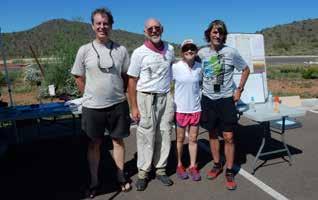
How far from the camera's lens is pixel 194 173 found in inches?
195

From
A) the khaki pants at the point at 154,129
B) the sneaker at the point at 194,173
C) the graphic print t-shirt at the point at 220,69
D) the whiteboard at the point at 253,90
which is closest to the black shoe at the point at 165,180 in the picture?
the khaki pants at the point at 154,129

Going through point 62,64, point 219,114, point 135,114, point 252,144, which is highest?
point 62,64

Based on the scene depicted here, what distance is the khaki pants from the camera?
4.48m

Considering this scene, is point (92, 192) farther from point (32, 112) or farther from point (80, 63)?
point (32, 112)

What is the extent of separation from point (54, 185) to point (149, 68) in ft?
6.82

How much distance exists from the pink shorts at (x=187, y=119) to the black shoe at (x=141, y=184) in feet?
2.74

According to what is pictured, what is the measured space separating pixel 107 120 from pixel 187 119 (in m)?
1.03

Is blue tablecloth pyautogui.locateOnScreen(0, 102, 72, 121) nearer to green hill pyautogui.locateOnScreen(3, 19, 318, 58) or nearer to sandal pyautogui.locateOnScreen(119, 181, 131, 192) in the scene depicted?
sandal pyautogui.locateOnScreen(119, 181, 131, 192)

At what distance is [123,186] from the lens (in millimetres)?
4672

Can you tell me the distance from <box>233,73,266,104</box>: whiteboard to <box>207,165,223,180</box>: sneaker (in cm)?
172

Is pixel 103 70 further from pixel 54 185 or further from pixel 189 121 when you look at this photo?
pixel 54 185

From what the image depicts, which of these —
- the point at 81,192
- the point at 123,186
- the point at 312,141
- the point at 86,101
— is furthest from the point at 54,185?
the point at 312,141

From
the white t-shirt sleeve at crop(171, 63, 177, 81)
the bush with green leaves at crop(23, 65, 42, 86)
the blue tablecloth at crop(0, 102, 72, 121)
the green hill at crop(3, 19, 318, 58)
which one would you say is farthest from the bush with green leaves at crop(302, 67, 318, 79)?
the green hill at crop(3, 19, 318, 58)

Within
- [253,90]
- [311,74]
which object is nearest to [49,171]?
[253,90]
